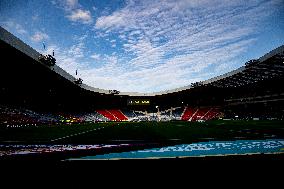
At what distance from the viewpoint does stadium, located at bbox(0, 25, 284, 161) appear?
4.67m

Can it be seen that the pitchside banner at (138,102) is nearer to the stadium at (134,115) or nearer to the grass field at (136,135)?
the stadium at (134,115)

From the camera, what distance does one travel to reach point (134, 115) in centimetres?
5603

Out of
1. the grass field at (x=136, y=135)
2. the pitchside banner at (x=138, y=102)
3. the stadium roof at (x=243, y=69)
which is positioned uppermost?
the stadium roof at (x=243, y=69)

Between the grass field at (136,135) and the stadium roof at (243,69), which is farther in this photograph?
the stadium roof at (243,69)

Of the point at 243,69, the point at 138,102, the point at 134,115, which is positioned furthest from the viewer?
the point at 134,115

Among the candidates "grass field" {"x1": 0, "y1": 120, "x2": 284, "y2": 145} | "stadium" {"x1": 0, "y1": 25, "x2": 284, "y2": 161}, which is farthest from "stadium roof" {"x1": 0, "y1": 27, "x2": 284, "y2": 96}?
"grass field" {"x1": 0, "y1": 120, "x2": 284, "y2": 145}

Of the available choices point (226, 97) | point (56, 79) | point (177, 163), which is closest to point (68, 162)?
point (177, 163)

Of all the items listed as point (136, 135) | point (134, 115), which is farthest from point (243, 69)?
point (134, 115)

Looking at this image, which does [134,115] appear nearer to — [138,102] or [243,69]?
[138,102]

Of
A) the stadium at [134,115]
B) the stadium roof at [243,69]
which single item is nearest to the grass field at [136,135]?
the stadium at [134,115]

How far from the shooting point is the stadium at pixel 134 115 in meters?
4.67

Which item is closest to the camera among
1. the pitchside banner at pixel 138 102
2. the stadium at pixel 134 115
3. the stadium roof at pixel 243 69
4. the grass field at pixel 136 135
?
the stadium at pixel 134 115

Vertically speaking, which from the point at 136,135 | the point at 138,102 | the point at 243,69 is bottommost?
the point at 136,135

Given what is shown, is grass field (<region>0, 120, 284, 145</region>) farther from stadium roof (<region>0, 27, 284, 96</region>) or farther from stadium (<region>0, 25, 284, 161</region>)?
stadium roof (<region>0, 27, 284, 96</region>)
